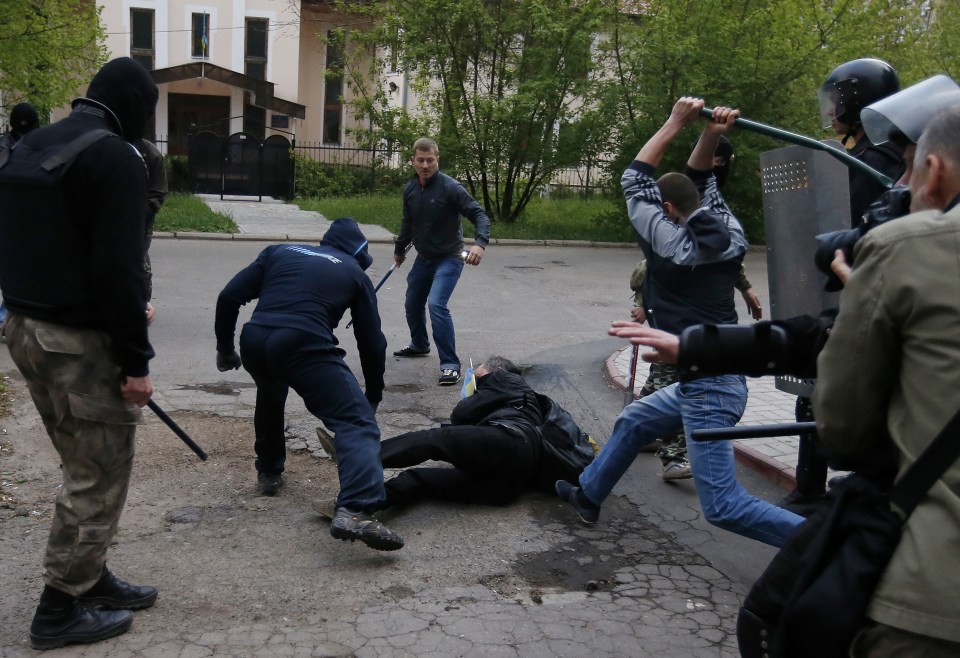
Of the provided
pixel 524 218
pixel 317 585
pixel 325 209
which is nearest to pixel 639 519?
pixel 317 585

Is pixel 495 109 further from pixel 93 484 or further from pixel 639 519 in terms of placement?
pixel 93 484

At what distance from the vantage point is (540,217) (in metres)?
20.9

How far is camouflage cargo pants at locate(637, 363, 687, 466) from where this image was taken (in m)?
5.80

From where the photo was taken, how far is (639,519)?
5.21 meters

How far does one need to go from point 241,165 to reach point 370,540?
22.0 metres

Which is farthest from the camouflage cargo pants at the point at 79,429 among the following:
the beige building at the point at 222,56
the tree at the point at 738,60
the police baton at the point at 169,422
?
the beige building at the point at 222,56

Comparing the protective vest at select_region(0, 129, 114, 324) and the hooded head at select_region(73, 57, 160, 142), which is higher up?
the hooded head at select_region(73, 57, 160, 142)

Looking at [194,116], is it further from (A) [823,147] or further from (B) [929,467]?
(B) [929,467]

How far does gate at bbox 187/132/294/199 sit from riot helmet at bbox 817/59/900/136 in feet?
71.5

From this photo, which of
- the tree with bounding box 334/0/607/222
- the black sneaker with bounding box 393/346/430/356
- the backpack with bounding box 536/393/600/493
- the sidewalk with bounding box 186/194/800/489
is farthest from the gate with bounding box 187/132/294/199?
the backpack with bounding box 536/393/600/493

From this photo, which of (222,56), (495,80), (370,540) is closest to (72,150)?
(370,540)

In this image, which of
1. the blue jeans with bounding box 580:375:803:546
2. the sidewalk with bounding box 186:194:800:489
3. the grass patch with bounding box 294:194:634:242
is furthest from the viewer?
the grass patch with bounding box 294:194:634:242

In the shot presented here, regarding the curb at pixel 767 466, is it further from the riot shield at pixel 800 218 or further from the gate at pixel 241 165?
the gate at pixel 241 165

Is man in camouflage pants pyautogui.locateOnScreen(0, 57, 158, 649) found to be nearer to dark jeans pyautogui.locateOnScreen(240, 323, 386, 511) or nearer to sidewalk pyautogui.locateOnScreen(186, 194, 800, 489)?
dark jeans pyautogui.locateOnScreen(240, 323, 386, 511)
